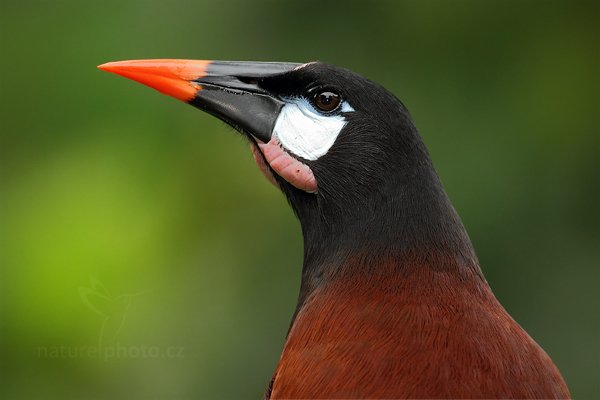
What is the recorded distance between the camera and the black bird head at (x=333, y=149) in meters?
2.71

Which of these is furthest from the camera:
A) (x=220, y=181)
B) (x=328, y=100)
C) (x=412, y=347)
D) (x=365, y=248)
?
(x=220, y=181)

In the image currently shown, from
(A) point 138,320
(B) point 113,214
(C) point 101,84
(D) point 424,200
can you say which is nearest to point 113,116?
(C) point 101,84

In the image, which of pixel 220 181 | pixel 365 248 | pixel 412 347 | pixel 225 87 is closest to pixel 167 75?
pixel 225 87

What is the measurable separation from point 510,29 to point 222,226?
4.69 feet

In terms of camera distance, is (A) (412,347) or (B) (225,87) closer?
(A) (412,347)

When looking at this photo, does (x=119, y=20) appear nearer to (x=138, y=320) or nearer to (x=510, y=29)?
(x=138, y=320)

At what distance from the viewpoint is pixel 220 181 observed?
14.6 ft

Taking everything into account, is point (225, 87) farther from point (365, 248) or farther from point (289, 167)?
point (365, 248)

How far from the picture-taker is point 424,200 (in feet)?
8.93

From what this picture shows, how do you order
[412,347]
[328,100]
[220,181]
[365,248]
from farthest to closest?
Answer: [220,181]
[328,100]
[365,248]
[412,347]

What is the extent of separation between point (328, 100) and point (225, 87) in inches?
11.2

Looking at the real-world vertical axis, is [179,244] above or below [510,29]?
below

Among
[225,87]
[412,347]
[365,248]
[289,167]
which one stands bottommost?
[412,347]

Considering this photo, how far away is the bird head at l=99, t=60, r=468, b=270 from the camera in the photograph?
107 inches
